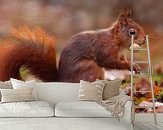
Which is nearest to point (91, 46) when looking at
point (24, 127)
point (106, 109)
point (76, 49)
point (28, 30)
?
point (76, 49)

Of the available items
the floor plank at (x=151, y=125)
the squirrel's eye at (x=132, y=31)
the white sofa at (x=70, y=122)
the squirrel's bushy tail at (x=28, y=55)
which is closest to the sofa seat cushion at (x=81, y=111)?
the white sofa at (x=70, y=122)

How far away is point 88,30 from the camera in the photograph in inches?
236

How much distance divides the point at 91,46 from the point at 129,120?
1837 millimetres

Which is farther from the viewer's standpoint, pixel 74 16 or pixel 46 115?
pixel 74 16

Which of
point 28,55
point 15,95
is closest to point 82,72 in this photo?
point 28,55

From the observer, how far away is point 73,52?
5945 mm

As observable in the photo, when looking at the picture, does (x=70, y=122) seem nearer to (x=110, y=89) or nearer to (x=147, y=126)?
(x=110, y=89)

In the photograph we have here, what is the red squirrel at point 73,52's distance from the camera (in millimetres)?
5875

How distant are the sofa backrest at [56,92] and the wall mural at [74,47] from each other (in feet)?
1.92

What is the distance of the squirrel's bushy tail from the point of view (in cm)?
584

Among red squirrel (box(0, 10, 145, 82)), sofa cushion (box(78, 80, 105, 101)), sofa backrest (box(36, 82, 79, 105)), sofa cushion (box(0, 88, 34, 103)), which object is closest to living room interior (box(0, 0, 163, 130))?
red squirrel (box(0, 10, 145, 82))

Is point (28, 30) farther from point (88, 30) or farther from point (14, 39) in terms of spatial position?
point (88, 30)

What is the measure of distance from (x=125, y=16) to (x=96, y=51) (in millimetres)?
810

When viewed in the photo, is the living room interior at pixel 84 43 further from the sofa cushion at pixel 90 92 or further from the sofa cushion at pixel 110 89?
the sofa cushion at pixel 90 92
